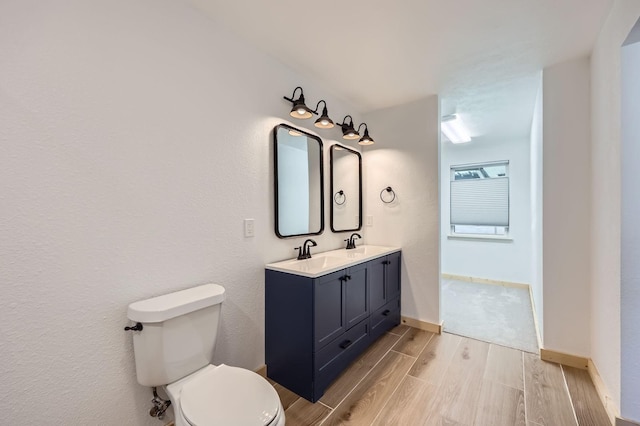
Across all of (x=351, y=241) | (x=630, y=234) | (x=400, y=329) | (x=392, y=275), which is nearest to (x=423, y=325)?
(x=400, y=329)

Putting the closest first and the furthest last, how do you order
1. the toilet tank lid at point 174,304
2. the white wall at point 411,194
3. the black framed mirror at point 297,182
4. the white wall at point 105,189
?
the white wall at point 105,189 → the toilet tank lid at point 174,304 → the black framed mirror at point 297,182 → the white wall at point 411,194

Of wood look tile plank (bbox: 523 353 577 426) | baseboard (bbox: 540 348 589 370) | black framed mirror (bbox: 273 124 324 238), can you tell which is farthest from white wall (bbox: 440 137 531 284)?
black framed mirror (bbox: 273 124 324 238)

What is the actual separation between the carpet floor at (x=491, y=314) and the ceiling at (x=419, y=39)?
7.87 ft

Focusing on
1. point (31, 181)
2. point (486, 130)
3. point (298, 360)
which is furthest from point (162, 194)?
point (486, 130)

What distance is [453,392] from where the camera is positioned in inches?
71.1

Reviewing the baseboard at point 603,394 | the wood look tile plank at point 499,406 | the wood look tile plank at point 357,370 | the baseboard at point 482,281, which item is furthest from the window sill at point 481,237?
the wood look tile plank at point 499,406

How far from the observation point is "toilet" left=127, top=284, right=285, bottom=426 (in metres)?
1.06

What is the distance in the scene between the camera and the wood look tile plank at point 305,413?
5.12ft

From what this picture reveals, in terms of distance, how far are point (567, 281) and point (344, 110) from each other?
2482 millimetres

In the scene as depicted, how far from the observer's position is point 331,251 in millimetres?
2703

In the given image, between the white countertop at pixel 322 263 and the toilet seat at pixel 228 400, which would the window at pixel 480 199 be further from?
the toilet seat at pixel 228 400

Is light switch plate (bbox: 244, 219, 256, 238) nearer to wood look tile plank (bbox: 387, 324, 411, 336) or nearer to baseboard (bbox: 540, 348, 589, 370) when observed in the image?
wood look tile plank (bbox: 387, 324, 411, 336)

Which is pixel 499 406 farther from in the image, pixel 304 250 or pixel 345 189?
pixel 345 189

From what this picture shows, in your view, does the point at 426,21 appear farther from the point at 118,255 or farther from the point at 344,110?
the point at 118,255
